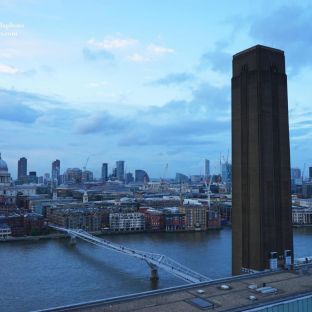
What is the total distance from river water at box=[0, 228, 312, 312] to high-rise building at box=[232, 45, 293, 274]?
2.41m

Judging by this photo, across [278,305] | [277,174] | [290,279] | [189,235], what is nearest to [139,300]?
[278,305]

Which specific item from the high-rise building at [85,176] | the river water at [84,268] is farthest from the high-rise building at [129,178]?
the river water at [84,268]

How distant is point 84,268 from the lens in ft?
51.4

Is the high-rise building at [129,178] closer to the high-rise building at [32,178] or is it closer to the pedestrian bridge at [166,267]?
the high-rise building at [32,178]

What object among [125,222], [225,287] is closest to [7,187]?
[125,222]

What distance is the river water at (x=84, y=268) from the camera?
11.7 metres

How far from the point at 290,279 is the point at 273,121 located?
205 inches

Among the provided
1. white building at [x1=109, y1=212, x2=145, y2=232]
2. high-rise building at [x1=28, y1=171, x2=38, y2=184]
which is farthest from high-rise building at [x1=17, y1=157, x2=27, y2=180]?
white building at [x1=109, y1=212, x2=145, y2=232]

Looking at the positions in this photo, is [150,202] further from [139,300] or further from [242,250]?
[139,300]

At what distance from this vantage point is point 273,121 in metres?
12.1

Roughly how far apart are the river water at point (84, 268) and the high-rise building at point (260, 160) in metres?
2.41

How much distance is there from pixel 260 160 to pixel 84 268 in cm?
789

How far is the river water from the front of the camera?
38.3 feet

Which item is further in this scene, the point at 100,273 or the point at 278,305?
the point at 100,273
